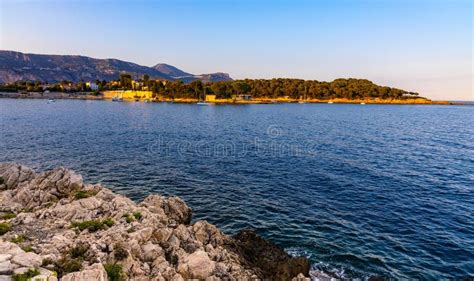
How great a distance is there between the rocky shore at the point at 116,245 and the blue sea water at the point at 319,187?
3275 mm

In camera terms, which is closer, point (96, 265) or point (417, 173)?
point (96, 265)

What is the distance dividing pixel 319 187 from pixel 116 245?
25848mm

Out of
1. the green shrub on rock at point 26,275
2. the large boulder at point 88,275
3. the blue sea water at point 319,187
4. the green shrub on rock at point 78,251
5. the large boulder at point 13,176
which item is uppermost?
the green shrub on rock at point 26,275

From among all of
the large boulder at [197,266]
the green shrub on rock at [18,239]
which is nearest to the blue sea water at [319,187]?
the large boulder at [197,266]

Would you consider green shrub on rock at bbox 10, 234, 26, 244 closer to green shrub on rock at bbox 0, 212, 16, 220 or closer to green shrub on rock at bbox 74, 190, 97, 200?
green shrub on rock at bbox 0, 212, 16, 220

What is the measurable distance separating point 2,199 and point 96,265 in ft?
55.9

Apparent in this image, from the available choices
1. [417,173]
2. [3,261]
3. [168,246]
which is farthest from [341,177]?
[3,261]

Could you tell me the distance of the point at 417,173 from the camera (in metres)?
41.8

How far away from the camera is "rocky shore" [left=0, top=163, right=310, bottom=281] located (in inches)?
529

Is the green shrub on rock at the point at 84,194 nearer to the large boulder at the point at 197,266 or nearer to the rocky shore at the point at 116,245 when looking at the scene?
the rocky shore at the point at 116,245

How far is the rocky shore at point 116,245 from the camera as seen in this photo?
44.1 ft

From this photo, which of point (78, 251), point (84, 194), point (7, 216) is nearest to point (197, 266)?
point (78, 251)

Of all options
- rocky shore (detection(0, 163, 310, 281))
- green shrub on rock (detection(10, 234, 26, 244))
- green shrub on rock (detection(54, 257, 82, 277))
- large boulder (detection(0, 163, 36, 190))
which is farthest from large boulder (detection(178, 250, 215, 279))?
large boulder (detection(0, 163, 36, 190))

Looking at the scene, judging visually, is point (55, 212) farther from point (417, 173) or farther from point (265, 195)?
point (417, 173)
